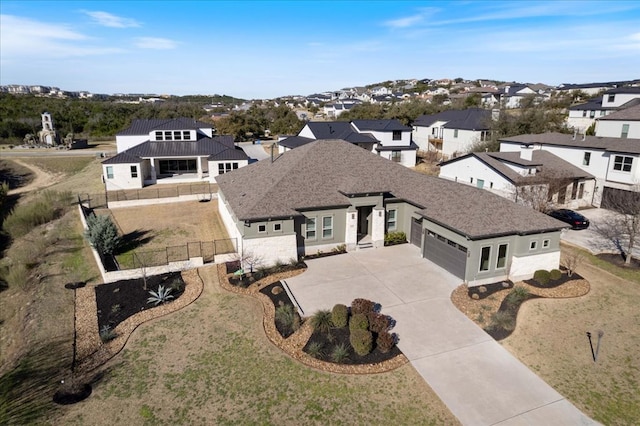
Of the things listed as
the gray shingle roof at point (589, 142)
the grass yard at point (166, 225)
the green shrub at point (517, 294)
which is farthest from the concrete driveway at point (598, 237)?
the grass yard at point (166, 225)

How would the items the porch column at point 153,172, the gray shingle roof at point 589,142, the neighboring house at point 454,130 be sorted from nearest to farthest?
the gray shingle roof at point 589,142
the porch column at point 153,172
the neighboring house at point 454,130

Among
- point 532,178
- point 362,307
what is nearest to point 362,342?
point 362,307

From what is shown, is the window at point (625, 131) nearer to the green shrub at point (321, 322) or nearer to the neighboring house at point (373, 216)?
the neighboring house at point (373, 216)

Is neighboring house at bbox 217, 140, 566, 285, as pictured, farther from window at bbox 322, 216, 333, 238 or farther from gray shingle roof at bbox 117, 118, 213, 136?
gray shingle roof at bbox 117, 118, 213, 136

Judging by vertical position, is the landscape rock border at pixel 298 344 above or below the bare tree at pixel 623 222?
below

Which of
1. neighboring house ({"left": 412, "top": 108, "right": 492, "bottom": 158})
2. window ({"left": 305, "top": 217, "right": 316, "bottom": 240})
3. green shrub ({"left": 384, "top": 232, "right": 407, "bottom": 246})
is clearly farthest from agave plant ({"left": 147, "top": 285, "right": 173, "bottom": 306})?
neighboring house ({"left": 412, "top": 108, "right": 492, "bottom": 158})

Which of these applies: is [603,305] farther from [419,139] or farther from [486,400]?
[419,139]

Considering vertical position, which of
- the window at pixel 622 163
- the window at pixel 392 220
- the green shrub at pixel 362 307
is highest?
the window at pixel 622 163
